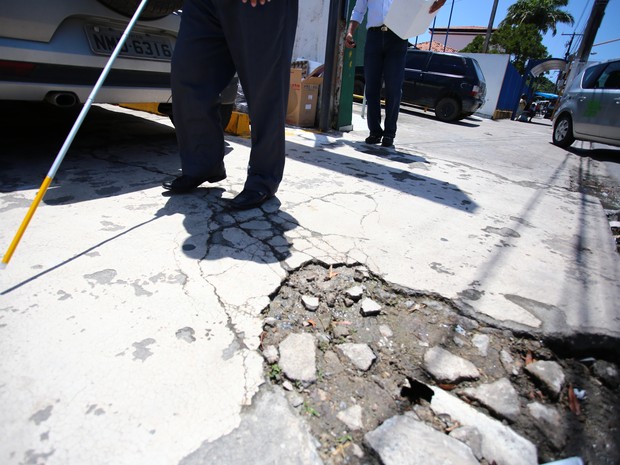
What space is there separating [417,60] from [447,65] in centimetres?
86

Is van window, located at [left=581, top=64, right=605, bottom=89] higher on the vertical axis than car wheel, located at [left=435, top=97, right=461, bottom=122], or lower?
higher

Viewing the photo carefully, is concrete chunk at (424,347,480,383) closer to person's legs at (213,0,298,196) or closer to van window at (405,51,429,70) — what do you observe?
person's legs at (213,0,298,196)

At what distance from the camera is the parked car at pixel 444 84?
853 centimetres

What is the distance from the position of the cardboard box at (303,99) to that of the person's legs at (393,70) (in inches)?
44.1

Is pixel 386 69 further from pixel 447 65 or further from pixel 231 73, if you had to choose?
pixel 447 65

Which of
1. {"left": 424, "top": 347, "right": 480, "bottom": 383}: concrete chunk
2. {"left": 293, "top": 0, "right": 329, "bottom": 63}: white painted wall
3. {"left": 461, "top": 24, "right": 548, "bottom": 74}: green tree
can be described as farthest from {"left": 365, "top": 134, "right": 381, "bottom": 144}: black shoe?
{"left": 461, "top": 24, "right": 548, "bottom": 74}: green tree

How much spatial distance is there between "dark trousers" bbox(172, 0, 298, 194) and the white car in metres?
0.54

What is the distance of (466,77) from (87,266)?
9.50 metres

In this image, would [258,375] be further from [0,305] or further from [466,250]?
[466,250]

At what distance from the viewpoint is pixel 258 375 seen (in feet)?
3.06

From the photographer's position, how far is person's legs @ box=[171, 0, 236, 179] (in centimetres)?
167

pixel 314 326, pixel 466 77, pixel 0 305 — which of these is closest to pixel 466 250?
pixel 314 326

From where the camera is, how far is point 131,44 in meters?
2.07

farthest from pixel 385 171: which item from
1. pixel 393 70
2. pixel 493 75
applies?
pixel 493 75
